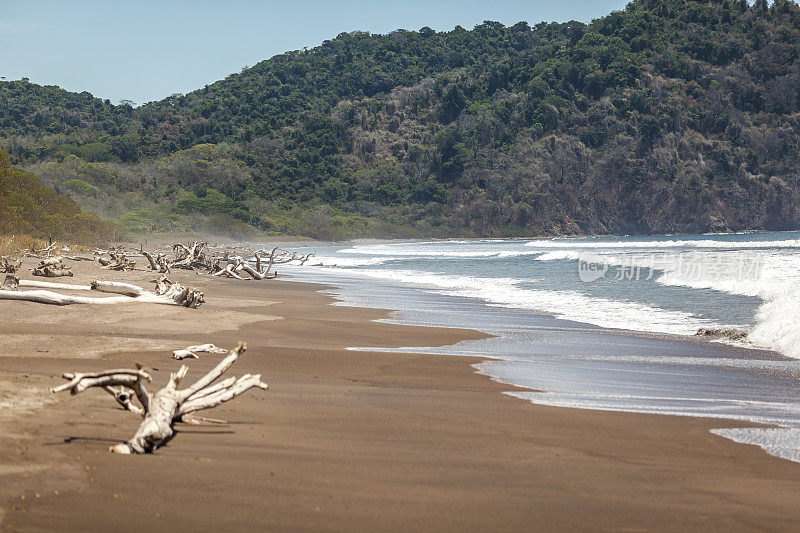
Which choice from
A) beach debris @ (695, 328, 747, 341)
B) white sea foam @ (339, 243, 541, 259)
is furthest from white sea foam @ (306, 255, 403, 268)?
beach debris @ (695, 328, 747, 341)

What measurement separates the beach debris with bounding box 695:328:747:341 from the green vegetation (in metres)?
28.1

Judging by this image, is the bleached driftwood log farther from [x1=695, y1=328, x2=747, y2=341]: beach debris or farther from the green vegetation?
[x1=695, y1=328, x2=747, y2=341]: beach debris

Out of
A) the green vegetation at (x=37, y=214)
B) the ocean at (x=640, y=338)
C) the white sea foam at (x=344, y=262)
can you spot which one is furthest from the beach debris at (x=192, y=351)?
the white sea foam at (x=344, y=262)

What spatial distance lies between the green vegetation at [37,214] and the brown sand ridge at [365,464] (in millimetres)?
29045

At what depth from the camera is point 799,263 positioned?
96.2ft

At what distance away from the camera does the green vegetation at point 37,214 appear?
34.7 metres

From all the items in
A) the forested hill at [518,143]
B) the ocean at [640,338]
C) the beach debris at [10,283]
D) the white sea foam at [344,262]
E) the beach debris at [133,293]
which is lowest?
the white sea foam at [344,262]

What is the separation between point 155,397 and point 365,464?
1405 millimetres

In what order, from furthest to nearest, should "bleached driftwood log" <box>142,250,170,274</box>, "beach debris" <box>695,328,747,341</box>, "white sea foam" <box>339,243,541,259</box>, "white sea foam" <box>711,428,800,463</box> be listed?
"white sea foam" <box>339,243,541,259</box>
"bleached driftwood log" <box>142,250,170,274</box>
"beach debris" <box>695,328,747,341</box>
"white sea foam" <box>711,428,800,463</box>

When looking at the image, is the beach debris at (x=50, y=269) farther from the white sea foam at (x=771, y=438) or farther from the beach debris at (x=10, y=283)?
the white sea foam at (x=771, y=438)

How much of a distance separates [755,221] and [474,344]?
401ft

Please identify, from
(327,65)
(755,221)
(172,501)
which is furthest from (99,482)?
(327,65)

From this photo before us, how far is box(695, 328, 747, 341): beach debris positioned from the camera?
→ 12.7 metres

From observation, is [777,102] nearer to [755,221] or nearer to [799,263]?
[755,221]
